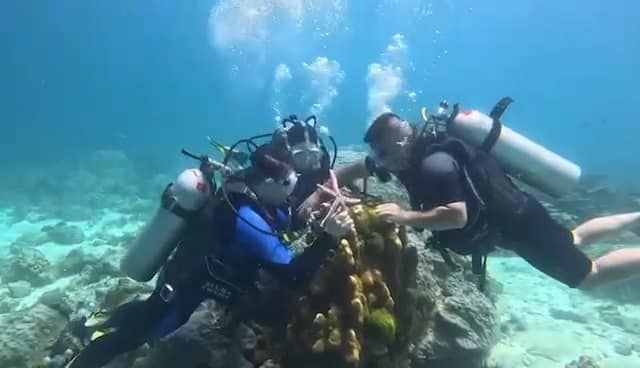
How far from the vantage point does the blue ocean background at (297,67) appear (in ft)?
226

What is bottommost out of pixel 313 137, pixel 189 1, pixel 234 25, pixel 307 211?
pixel 307 211

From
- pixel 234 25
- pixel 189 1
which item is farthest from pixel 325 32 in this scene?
pixel 189 1

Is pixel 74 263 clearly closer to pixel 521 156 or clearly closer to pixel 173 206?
pixel 173 206

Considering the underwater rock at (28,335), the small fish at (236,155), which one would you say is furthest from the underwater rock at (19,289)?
the small fish at (236,155)

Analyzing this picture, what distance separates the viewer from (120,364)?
575 centimetres

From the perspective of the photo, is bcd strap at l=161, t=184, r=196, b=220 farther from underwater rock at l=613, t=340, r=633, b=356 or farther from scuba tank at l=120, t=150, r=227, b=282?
underwater rock at l=613, t=340, r=633, b=356

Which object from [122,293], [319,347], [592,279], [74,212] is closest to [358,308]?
[319,347]

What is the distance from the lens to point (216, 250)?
481 cm

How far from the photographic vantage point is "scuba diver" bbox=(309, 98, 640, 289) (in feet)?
16.3

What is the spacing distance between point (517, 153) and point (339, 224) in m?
2.73

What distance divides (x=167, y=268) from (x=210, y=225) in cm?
85

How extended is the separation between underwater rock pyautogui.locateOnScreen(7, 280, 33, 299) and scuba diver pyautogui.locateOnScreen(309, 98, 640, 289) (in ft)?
27.5

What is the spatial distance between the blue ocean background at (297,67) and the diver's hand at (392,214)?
43188 millimetres

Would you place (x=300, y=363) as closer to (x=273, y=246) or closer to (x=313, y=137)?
(x=273, y=246)
